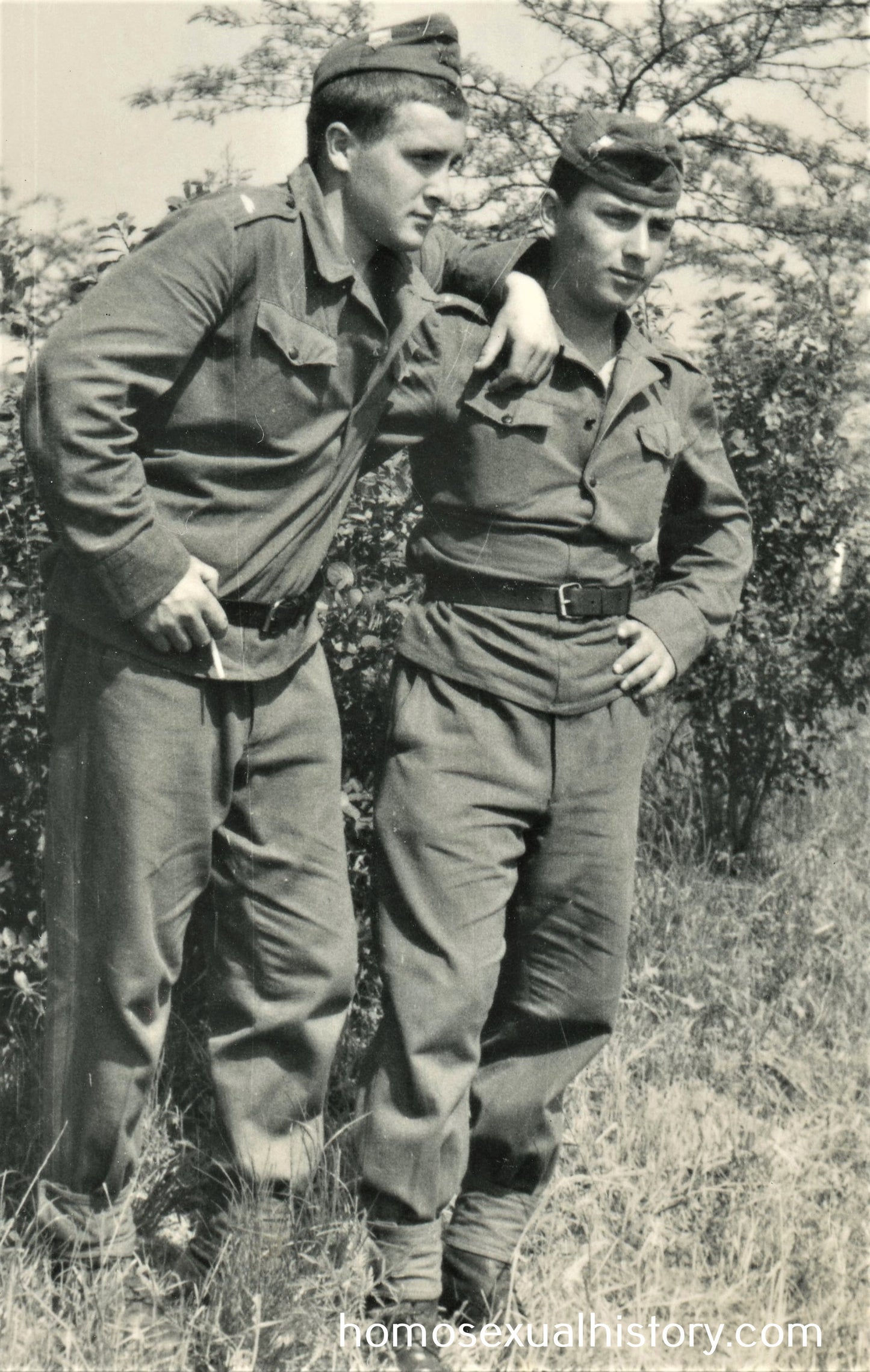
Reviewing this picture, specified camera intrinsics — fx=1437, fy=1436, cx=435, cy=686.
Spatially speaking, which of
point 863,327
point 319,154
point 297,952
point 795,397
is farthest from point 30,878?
point 863,327

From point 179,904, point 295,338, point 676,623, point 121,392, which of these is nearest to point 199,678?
point 179,904

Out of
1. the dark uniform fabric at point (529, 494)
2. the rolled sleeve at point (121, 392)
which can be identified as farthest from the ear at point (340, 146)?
the dark uniform fabric at point (529, 494)

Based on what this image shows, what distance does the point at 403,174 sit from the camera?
2.52 m

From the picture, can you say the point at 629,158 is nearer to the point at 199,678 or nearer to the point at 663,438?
the point at 663,438

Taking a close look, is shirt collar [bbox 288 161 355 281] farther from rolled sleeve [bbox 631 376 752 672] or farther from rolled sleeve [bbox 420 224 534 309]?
rolled sleeve [bbox 631 376 752 672]

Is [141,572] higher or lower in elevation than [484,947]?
higher

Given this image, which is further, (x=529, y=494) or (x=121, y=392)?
(x=529, y=494)

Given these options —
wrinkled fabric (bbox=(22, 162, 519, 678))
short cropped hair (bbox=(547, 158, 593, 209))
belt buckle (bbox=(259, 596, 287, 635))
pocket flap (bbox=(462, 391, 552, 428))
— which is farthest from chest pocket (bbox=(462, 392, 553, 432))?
belt buckle (bbox=(259, 596, 287, 635))

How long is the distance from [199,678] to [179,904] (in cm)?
41

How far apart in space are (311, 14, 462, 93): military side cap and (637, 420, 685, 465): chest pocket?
2.57 feet

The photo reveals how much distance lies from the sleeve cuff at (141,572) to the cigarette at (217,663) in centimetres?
14

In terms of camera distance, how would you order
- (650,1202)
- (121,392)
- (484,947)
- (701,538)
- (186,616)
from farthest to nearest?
(701,538)
(650,1202)
(484,947)
(186,616)
(121,392)

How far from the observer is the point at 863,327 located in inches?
223

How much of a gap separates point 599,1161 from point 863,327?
12.1 ft
